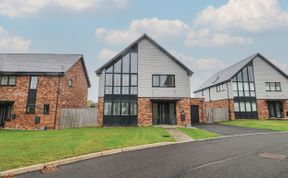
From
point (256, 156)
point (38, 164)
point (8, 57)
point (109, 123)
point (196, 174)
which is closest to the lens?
point (196, 174)

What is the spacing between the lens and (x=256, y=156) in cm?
686

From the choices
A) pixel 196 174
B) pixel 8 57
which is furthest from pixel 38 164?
pixel 8 57

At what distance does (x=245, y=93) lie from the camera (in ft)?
85.8

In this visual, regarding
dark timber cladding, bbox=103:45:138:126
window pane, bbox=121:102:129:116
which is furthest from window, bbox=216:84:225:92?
window pane, bbox=121:102:129:116

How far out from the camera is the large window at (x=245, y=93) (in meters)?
25.6

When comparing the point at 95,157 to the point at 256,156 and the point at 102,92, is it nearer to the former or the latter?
the point at 256,156

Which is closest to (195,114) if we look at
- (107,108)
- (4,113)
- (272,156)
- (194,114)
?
(194,114)

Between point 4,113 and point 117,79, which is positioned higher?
point 117,79

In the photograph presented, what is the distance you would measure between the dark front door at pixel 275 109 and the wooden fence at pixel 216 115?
6.55 m

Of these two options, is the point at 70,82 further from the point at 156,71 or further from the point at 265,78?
the point at 265,78

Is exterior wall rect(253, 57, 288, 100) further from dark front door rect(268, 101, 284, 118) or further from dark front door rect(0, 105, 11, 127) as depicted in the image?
dark front door rect(0, 105, 11, 127)

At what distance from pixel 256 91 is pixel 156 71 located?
16.0 m

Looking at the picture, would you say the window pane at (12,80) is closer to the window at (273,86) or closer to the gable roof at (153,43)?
the gable roof at (153,43)

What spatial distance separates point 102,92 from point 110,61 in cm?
341
